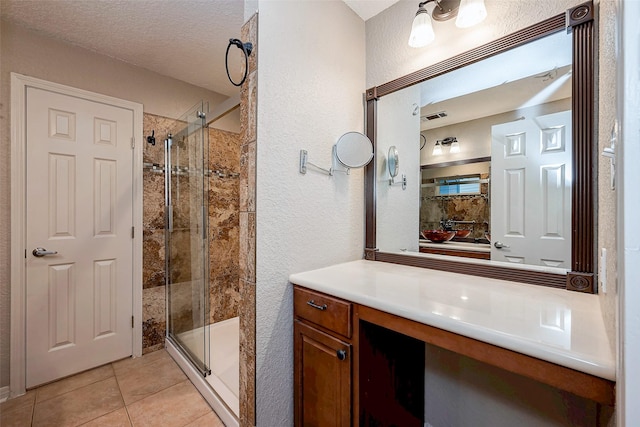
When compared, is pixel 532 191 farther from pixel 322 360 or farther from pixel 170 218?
pixel 170 218

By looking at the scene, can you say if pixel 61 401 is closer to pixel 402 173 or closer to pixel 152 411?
pixel 152 411

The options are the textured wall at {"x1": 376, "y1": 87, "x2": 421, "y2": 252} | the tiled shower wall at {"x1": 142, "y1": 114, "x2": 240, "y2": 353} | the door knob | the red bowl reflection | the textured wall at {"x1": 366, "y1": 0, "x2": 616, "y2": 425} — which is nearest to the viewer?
the textured wall at {"x1": 366, "y1": 0, "x2": 616, "y2": 425}

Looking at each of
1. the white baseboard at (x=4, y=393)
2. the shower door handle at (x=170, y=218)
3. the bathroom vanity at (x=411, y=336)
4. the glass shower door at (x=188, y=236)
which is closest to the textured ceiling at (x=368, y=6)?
the glass shower door at (x=188, y=236)

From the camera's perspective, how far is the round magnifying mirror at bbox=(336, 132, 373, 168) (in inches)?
61.7

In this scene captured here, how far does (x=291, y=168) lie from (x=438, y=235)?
90cm

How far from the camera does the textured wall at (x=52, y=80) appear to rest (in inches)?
68.5

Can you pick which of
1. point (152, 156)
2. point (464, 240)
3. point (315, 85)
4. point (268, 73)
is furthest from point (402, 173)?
point (152, 156)

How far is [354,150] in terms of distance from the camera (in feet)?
5.27

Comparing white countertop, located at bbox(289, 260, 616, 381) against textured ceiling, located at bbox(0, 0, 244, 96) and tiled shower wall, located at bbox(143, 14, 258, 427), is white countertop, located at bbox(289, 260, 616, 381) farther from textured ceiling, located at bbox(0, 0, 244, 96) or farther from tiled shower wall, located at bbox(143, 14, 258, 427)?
textured ceiling, located at bbox(0, 0, 244, 96)

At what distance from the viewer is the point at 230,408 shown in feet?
5.14

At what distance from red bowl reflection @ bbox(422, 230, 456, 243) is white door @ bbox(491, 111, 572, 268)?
21cm

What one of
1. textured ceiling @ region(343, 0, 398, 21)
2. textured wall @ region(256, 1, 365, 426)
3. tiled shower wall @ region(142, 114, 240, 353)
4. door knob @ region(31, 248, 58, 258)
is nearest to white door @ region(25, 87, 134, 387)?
door knob @ region(31, 248, 58, 258)

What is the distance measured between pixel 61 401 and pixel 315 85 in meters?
2.52

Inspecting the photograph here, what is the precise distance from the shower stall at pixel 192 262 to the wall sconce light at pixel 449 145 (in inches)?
65.5
